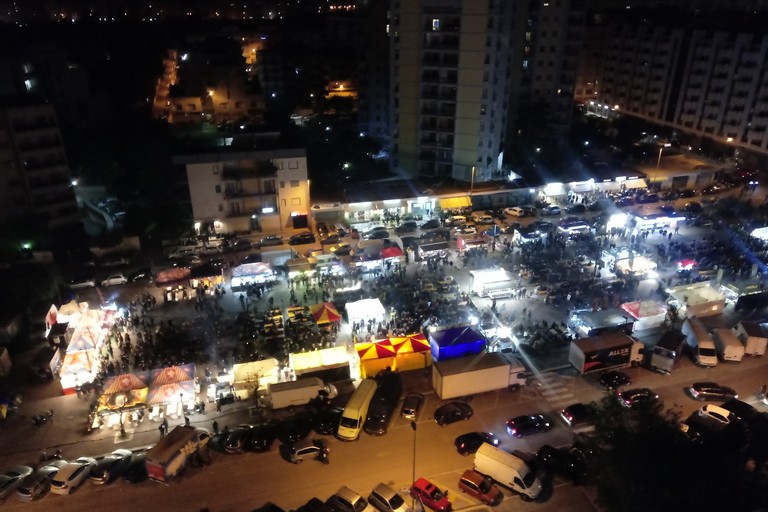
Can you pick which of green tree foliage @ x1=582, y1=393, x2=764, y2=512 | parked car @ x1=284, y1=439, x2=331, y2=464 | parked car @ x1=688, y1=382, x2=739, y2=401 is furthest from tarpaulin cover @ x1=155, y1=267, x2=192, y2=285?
parked car @ x1=688, y1=382, x2=739, y2=401

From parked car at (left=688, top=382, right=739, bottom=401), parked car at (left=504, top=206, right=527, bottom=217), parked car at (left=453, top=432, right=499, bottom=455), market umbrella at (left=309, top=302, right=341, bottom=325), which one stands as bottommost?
parked car at (left=453, top=432, right=499, bottom=455)

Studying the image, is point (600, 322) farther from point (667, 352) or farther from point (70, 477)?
point (70, 477)

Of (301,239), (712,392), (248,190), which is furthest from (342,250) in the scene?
(712,392)

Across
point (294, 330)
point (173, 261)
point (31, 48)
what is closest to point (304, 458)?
point (294, 330)

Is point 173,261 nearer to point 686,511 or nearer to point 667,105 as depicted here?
point 686,511

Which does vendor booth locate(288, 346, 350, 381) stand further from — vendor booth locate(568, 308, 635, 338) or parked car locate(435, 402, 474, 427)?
vendor booth locate(568, 308, 635, 338)
